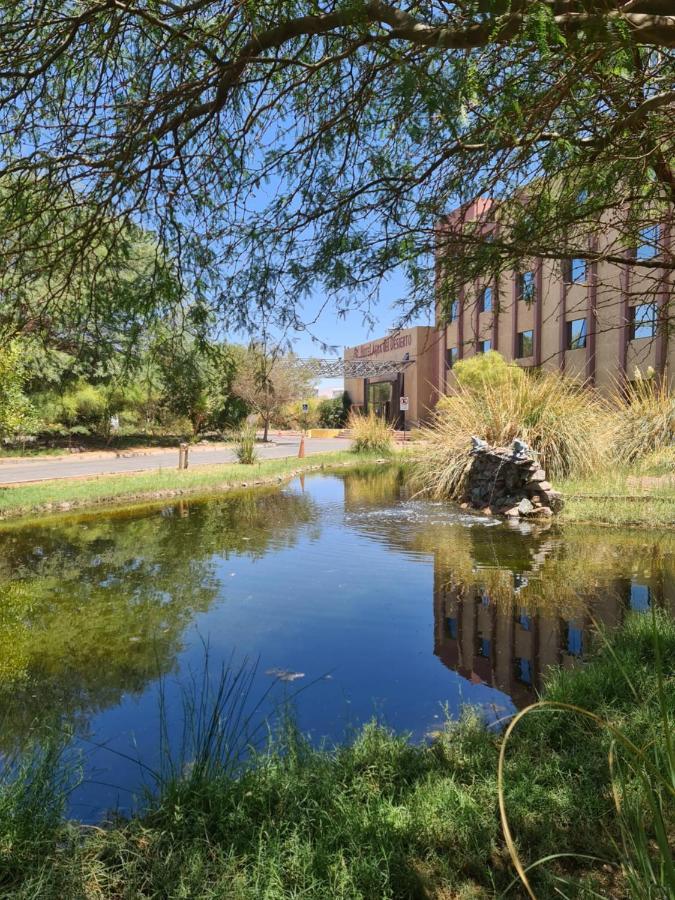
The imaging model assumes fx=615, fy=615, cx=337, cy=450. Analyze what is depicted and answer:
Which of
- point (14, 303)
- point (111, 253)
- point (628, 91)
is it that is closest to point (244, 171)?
point (111, 253)

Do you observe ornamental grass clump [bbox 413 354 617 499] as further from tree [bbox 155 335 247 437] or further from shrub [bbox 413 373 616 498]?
tree [bbox 155 335 247 437]

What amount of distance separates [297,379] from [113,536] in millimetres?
26698

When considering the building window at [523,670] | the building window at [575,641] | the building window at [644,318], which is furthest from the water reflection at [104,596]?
the building window at [644,318]

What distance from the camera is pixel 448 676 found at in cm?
471

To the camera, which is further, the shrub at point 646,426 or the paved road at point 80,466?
the paved road at point 80,466

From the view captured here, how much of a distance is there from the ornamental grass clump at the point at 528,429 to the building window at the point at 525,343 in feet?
53.6

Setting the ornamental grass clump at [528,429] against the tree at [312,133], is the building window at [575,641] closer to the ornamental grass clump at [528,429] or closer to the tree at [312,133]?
the tree at [312,133]

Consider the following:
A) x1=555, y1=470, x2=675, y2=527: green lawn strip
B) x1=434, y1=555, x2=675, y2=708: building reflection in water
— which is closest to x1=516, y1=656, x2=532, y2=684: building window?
x1=434, y1=555, x2=675, y2=708: building reflection in water

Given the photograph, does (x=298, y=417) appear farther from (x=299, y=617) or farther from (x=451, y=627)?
(x=451, y=627)

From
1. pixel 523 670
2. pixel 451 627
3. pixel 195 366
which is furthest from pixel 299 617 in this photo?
pixel 195 366

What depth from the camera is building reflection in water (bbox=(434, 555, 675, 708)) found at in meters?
4.70

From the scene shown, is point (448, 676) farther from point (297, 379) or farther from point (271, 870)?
point (297, 379)

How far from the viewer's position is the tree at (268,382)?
376 centimetres

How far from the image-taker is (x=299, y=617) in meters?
6.00
